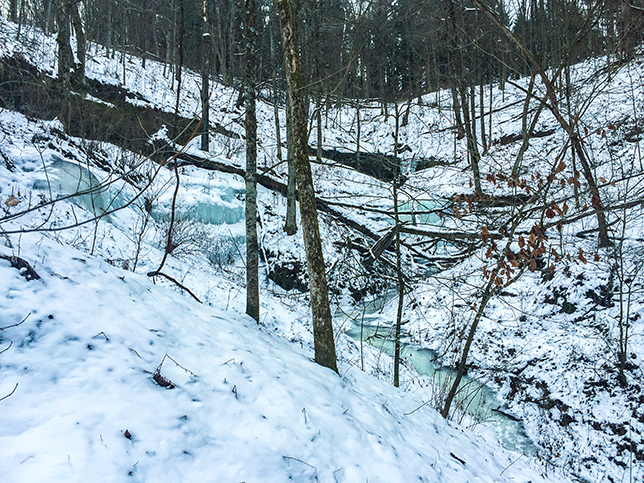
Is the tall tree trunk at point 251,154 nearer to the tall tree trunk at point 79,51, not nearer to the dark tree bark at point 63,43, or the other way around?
the dark tree bark at point 63,43

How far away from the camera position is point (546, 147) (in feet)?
52.4

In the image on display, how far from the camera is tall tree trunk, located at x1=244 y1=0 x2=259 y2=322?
4883 mm

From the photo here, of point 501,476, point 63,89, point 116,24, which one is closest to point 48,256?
point 501,476

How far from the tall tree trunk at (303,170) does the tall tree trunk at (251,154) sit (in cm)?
134

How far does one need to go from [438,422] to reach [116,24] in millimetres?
28375

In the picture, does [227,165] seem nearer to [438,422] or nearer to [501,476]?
[438,422]

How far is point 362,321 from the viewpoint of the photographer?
4.98 metres

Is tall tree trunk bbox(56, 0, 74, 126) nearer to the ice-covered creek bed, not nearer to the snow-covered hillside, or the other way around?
the snow-covered hillside

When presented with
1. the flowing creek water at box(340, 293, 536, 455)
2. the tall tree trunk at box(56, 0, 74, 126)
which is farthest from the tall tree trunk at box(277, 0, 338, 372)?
the tall tree trunk at box(56, 0, 74, 126)

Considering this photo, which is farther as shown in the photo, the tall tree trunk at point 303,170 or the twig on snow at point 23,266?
the tall tree trunk at point 303,170

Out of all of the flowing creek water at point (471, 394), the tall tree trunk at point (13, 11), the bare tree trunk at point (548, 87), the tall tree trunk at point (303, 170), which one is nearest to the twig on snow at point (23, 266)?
the tall tree trunk at point (303, 170)

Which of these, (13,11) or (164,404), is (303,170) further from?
(13,11)

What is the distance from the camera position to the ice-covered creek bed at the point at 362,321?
579cm

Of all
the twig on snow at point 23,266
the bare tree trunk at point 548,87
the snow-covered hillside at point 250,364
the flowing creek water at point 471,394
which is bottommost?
the flowing creek water at point 471,394
